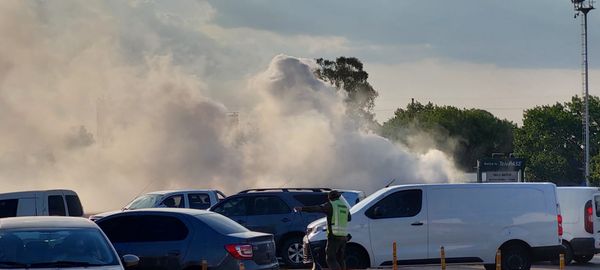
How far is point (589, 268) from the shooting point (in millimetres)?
23969

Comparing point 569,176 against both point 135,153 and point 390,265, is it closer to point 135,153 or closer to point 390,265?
point 135,153

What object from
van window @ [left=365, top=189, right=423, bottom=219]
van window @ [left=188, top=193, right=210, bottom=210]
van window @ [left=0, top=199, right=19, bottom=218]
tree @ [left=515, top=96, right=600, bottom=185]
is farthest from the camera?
tree @ [left=515, top=96, right=600, bottom=185]

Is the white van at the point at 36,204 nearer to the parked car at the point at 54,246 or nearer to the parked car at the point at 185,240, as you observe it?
the parked car at the point at 185,240

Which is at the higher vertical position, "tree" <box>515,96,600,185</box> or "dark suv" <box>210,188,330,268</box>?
"tree" <box>515,96,600,185</box>

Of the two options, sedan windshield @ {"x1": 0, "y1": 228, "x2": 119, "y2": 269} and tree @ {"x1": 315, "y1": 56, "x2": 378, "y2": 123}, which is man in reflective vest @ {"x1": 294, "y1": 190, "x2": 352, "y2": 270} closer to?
sedan windshield @ {"x1": 0, "y1": 228, "x2": 119, "y2": 269}

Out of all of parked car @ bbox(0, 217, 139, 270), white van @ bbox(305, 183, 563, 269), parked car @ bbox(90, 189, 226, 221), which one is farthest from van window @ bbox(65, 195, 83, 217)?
parked car @ bbox(0, 217, 139, 270)

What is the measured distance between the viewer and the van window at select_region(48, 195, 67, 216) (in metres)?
23.8

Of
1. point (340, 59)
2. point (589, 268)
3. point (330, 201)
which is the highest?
point (340, 59)

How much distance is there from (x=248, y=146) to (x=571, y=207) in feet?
130

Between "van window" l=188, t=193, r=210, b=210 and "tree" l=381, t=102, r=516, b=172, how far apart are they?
234ft

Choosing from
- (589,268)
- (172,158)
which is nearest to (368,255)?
(589,268)

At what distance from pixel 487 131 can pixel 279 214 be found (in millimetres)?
88272

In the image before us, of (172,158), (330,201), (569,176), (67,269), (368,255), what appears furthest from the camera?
(569,176)

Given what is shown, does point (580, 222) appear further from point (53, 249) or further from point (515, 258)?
point (53, 249)
